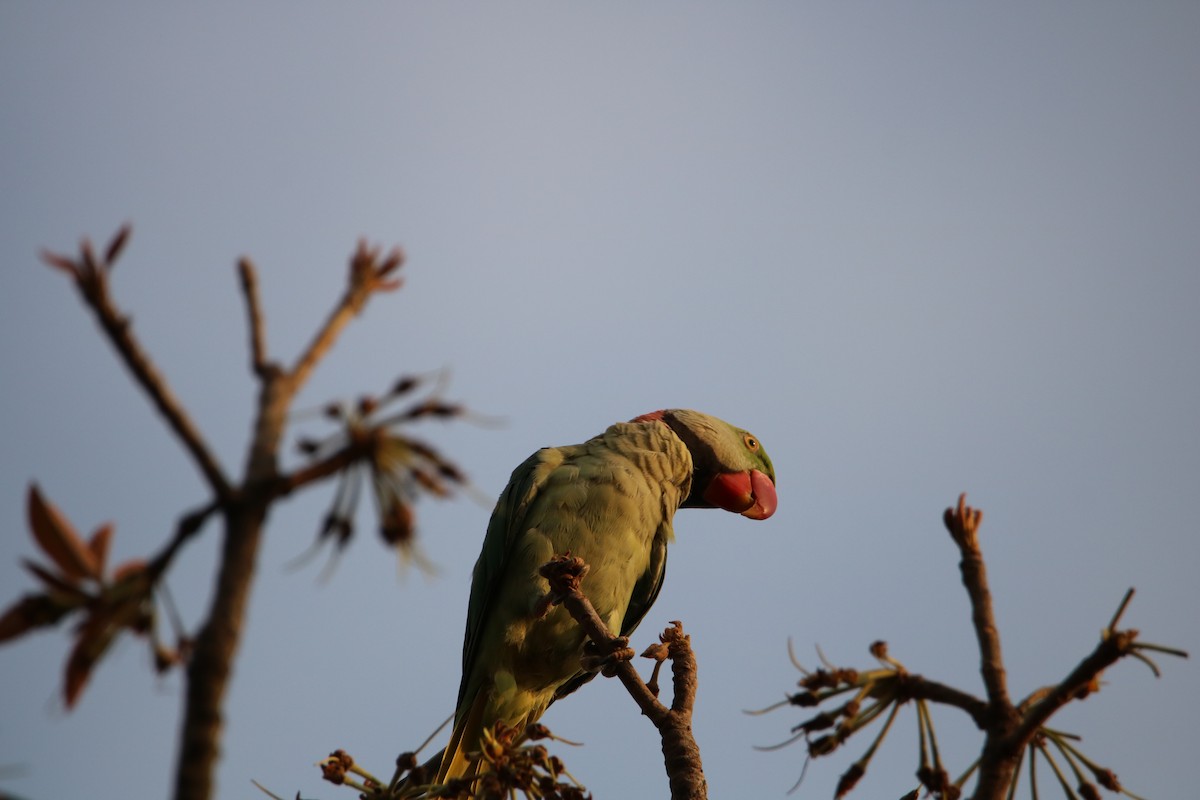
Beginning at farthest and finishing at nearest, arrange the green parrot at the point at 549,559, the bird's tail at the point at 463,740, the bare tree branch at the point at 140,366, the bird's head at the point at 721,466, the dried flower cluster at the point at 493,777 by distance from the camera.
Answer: the bird's head at the point at 721,466 → the green parrot at the point at 549,559 → the bird's tail at the point at 463,740 → the dried flower cluster at the point at 493,777 → the bare tree branch at the point at 140,366

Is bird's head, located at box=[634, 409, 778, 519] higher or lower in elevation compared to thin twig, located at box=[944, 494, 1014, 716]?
higher

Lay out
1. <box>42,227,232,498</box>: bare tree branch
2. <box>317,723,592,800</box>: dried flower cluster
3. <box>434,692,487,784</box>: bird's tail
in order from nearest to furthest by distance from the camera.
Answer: <box>42,227,232,498</box>: bare tree branch
<box>317,723,592,800</box>: dried flower cluster
<box>434,692,487,784</box>: bird's tail

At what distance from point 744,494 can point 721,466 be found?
0.34 meters

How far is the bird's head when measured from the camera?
8430 millimetres

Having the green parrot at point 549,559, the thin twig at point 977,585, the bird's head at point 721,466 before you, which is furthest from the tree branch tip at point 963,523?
the bird's head at point 721,466

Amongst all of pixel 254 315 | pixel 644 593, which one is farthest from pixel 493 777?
pixel 644 593

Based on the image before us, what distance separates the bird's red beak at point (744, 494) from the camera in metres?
8.56

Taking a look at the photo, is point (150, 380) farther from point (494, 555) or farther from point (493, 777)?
point (494, 555)

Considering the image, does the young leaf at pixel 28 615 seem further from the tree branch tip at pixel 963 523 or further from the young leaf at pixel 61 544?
the tree branch tip at pixel 963 523

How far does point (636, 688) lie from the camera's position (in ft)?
17.3

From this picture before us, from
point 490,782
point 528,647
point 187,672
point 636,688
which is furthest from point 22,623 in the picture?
point 528,647

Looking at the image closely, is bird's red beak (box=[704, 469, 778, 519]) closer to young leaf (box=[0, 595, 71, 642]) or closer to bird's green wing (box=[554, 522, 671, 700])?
bird's green wing (box=[554, 522, 671, 700])

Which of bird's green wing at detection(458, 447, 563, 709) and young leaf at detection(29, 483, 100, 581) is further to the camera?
bird's green wing at detection(458, 447, 563, 709)

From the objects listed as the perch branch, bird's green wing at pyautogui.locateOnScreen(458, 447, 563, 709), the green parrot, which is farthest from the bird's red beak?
the perch branch
